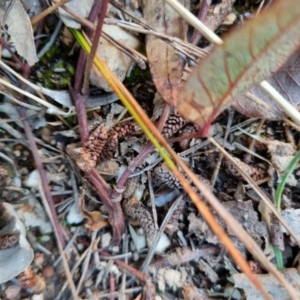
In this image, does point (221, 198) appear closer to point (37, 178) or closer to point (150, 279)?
point (150, 279)

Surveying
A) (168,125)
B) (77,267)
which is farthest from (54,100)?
(77,267)

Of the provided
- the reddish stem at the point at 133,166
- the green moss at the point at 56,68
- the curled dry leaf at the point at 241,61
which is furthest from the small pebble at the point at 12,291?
the curled dry leaf at the point at 241,61

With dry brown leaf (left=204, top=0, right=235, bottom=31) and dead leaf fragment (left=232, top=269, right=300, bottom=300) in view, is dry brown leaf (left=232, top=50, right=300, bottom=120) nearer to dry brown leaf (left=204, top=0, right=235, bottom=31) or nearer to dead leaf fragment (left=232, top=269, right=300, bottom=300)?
dry brown leaf (left=204, top=0, right=235, bottom=31)

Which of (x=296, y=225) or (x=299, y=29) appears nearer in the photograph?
(x=299, y=29)

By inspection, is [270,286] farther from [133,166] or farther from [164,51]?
[164,51]

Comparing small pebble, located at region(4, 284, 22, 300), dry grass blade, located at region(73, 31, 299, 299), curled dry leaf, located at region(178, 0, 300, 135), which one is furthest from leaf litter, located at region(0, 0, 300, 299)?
curled dry leaf, located at region(178, 0, 300, 135)
